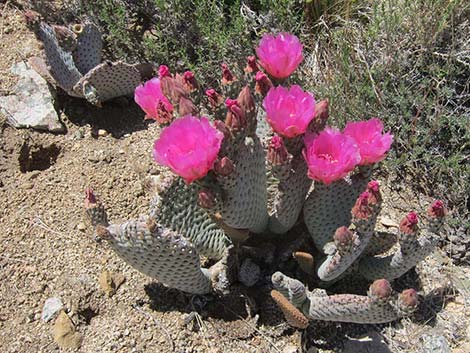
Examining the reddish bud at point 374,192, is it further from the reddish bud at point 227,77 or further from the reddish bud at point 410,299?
the reddish bud at point 227,77

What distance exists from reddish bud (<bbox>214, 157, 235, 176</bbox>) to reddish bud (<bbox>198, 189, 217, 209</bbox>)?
2.7 inches

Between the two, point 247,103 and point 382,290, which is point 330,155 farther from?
point 382,290

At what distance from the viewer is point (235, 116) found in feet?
5.62

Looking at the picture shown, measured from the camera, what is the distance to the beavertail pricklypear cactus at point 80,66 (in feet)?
9.16

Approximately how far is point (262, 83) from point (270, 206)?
50cm

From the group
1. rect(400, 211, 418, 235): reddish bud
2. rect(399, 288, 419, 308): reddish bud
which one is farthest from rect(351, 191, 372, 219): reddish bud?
rect(399, 288, 419, 308): reddish bud

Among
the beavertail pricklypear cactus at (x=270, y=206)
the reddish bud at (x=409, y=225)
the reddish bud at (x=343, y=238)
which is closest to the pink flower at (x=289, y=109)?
the beavertail pricklypear cactus at (x=270, y=206)

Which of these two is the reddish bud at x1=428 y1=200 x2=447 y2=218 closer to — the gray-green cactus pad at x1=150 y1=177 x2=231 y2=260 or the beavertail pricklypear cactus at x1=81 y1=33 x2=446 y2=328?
the beavertail pricklypear cactus at x1=81 y1=33 x2=446 y2=328

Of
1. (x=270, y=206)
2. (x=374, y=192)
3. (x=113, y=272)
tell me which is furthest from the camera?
(x=113, y=272)

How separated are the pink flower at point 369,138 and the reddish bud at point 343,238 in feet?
0.90

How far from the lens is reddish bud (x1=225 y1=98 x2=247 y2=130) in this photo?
1712 mm

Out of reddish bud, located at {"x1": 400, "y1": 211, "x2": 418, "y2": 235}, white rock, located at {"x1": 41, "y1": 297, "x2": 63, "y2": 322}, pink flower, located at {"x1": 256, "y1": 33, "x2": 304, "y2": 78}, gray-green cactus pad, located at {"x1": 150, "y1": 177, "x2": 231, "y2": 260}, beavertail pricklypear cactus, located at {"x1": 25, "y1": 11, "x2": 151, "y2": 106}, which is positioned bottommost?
white rock, located at {"x1": 41, "y1": 297, "x2": 63, "y2": 322}

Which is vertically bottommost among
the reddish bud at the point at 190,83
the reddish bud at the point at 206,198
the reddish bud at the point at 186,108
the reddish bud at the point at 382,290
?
the reddish bud at the point at 382,290

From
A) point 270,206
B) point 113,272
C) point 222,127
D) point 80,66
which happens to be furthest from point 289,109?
point 80,66
